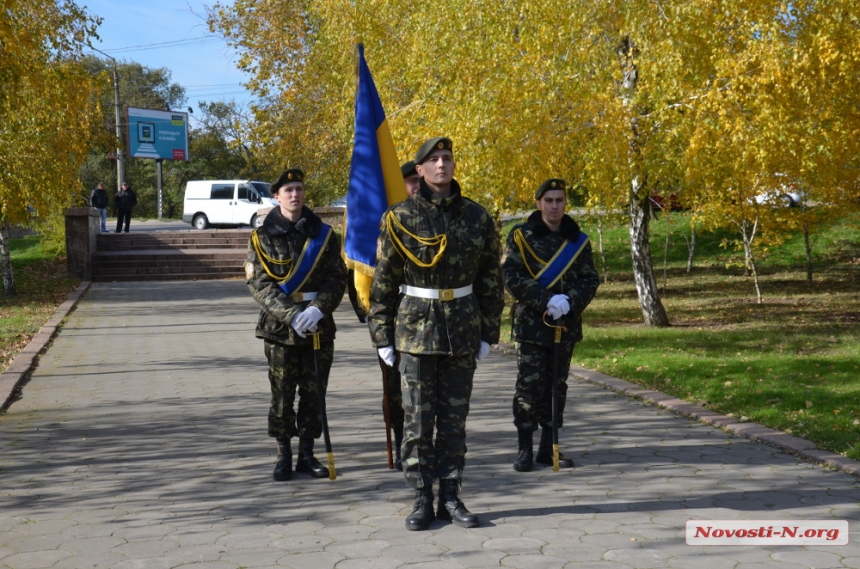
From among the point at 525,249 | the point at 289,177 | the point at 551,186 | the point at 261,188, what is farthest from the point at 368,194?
the point at 261,188

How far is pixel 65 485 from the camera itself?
6.32 meters

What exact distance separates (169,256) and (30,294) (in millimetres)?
6592

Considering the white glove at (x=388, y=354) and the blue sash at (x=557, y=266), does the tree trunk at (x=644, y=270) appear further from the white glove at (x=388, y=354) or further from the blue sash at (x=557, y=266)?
the white glove at (x=388, y=354)

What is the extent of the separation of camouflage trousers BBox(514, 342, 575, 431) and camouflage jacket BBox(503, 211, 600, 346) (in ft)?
0.29

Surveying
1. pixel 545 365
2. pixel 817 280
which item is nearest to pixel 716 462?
pixel 545 365

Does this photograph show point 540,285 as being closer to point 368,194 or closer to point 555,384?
point 555,384

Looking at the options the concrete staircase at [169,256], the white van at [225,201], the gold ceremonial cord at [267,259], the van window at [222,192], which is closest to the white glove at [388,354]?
the gold ceremonial cord at [267,259]

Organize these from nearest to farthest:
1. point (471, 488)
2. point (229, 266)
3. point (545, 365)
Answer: point (471, 488)
point (545, 365)
point (229, 266)

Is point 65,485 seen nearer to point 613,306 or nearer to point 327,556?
point 327,556

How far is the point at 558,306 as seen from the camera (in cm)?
620

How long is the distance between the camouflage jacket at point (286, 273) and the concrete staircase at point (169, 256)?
800 inches

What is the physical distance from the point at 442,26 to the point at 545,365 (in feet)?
27.9

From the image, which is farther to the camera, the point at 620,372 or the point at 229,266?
the point at 229,266

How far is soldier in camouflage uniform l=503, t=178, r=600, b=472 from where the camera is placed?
6.45 metres
